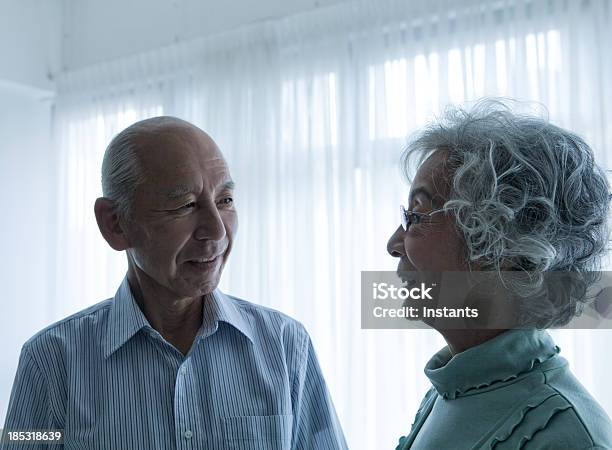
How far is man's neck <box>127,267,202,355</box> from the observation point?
63.3 inches

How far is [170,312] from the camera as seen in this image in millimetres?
1613

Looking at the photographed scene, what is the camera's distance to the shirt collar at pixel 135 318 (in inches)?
61.7

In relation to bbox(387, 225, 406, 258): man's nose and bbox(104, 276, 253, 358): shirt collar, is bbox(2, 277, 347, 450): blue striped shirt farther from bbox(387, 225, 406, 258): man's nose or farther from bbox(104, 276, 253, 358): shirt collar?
bbox(387, 225, 406, 258): man's nose

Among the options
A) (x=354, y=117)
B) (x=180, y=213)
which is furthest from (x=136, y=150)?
(x=354, y=117)

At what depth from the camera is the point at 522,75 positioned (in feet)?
8.20

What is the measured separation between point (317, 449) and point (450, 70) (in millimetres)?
1552

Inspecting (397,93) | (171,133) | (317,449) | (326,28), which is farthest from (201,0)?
(317,449)

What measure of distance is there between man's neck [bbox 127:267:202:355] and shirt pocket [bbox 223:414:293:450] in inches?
7.7

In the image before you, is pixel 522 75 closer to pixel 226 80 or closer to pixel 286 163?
pixel 286 163

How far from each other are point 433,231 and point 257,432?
0.62 meters
